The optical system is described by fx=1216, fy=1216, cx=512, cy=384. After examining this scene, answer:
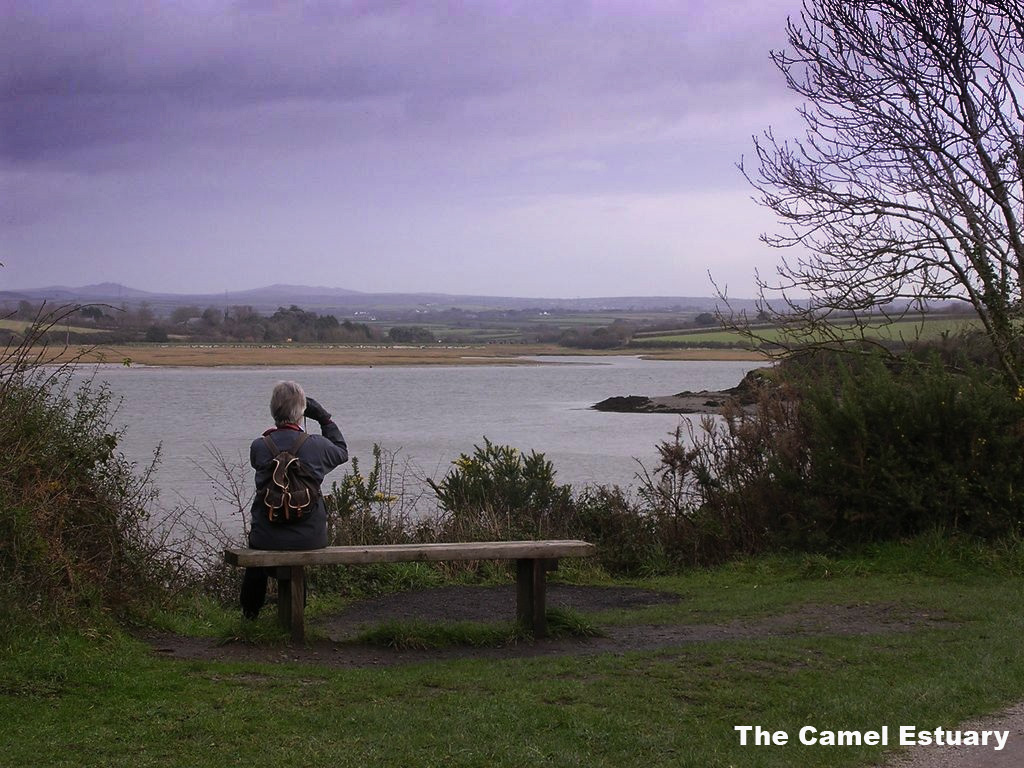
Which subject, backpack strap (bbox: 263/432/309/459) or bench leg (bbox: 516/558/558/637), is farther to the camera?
bench leg (bbox: 516/558/558/637)

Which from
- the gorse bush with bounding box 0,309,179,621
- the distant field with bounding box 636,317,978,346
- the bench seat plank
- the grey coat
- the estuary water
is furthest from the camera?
the estuary water

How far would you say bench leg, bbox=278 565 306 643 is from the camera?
816cm

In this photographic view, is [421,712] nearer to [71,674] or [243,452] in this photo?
[71,674]

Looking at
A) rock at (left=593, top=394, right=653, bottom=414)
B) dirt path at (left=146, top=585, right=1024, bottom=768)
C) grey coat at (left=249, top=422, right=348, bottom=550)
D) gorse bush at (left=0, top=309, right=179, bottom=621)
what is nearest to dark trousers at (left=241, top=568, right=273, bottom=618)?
grey coat at (left=249, top=422, right=348, bottom=550)

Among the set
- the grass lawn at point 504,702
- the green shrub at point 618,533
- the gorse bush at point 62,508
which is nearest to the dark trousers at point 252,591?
the gorse bush at point 62,508

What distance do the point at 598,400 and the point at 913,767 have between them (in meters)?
33.9

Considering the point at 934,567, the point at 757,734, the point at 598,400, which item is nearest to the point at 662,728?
the point at 757,734

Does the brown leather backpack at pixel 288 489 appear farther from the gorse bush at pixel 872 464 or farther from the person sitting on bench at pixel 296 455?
the gorse bush at pixel 872 464

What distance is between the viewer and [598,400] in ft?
129

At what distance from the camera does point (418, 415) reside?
1262 inches

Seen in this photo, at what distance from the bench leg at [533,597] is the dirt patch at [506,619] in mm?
141

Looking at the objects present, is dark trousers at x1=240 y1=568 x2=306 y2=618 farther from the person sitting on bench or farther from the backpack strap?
the backpack strap

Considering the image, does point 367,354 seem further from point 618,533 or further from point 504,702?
point 504,702

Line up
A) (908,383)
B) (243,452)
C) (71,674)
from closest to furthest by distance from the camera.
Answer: (71,674), (908,383), (243,452)
